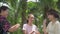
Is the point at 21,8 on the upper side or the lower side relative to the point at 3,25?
upper

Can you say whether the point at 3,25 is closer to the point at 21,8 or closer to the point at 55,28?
the point at 55,28

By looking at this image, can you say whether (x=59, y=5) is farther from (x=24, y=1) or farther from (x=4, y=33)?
(x=4, y=33)

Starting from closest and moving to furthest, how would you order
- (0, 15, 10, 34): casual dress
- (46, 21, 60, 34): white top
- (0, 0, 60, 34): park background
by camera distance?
(0, 15, 10, 34): casual dress < (46, 21, 60, 34): white top < (0, 0, 60, 34): park background

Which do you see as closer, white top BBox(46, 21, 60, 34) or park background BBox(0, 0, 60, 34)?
white top BBox(46, 21, 60, 34)

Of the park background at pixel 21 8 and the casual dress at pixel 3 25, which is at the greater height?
the park background at pixel 21 8

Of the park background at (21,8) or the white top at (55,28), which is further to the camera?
the park background at (21,8)

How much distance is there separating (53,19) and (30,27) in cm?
56

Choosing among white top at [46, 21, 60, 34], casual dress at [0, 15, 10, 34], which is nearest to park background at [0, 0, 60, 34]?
white top at [46, 21, 60, 34]

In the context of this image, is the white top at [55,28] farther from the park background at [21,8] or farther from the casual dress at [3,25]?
the park background at [21,8]

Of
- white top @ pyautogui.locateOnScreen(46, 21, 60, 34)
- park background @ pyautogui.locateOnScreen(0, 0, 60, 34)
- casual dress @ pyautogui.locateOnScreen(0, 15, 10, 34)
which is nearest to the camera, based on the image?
casual dress @ pyautogui.locateOnScreen(0, 15, 10, 34)

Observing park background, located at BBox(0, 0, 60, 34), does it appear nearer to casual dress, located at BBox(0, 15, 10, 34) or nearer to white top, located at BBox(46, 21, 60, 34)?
white top, located at BBox(46, 21, 60, 34)

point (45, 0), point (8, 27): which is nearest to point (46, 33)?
point (8, 27)

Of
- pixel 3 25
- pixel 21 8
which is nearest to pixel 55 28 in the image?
pixel 3 25

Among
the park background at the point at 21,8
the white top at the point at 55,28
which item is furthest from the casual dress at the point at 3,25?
the park background at the point at 21,8
